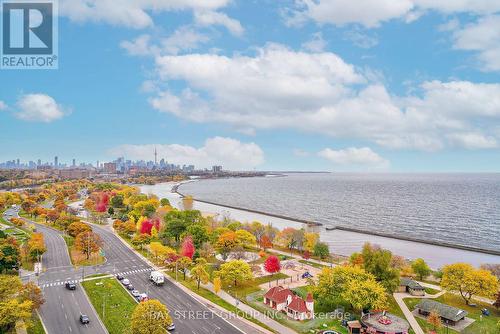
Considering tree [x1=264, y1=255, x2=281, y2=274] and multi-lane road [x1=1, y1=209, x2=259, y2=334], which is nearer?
multi-lane road [x1=1, y1=209, x2=259, y2=334]

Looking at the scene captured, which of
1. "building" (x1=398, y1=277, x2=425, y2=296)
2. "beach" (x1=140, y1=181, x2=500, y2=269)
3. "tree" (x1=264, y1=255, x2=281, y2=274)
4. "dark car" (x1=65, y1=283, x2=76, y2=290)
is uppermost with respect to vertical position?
"tree" (x1=264, y1=255, x2=281, y2=274)

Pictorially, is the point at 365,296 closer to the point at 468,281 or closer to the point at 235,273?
the point at 468,281

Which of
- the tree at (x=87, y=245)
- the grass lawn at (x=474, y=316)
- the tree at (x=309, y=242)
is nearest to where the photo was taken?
the grass lawn at (x=474, y=316)

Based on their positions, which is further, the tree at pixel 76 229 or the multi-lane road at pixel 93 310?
the tree at pixel 76 229

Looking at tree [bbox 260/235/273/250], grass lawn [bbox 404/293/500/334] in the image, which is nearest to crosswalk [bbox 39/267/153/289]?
tree [bbox 260/235/273/250]

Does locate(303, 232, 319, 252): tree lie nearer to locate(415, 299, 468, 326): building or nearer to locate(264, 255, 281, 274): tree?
locate(264, 255, 281, 274): tree

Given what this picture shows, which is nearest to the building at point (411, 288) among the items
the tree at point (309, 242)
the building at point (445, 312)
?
the building at point (445, 312)

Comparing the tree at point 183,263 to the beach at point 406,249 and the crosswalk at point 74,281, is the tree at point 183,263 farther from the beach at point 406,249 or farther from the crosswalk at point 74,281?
the beach at point 406,249
